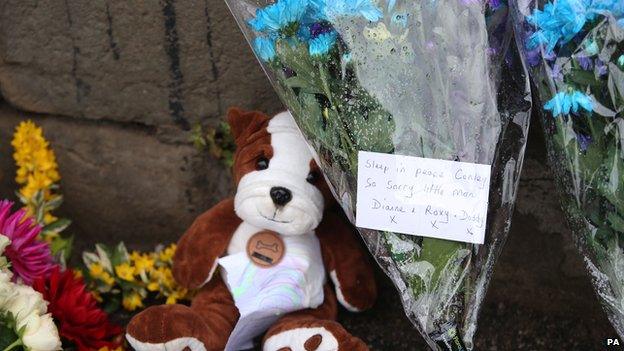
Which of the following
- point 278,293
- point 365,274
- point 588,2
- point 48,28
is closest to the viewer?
point 588,2

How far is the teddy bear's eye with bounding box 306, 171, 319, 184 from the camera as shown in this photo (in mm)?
1857

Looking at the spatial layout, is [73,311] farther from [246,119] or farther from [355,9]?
[355,9]

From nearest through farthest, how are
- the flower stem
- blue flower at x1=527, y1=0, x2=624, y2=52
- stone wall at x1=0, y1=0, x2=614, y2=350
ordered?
1. blue flower at x1=527, y1=0, x2=624, y2=52
2. the flower stem
3. stone wall at x1=0, y1=0, x2=614, y2=350

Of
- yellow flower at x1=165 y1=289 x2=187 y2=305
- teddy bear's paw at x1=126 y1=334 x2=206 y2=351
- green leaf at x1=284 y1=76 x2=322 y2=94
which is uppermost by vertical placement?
green leaf at x1=284 y1=76 x2=322 y2=94

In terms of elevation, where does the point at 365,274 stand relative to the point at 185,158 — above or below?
below

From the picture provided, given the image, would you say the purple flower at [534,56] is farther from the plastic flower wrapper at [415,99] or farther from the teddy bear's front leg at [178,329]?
the teddy bear's front leg at [178,329]

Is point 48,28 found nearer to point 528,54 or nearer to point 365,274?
point 365,274

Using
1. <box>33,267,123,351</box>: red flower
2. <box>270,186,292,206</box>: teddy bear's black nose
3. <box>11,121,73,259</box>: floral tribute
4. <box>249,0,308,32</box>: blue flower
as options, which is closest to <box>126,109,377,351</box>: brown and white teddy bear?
<box>270,186,292,206</box>: teddy bear's black nose

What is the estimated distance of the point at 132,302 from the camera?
223 centimetres

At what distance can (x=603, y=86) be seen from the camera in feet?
4.87

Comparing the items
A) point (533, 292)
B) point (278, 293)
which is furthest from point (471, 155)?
point (533, 292)

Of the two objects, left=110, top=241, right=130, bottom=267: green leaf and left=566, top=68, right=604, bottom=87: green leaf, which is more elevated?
left=566, top=68, right=604, bottom=87: green leaf

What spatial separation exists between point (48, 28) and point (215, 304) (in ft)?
2.76

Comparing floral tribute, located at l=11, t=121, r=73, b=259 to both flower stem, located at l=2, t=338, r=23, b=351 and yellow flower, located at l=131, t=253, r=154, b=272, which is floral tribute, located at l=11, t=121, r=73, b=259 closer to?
yellow flower, located at l=131, t=253, r=154, b=272
